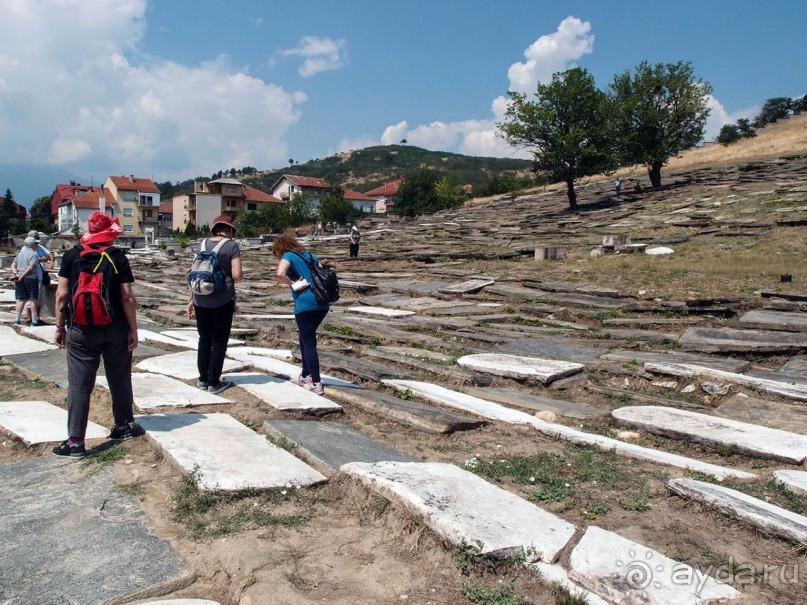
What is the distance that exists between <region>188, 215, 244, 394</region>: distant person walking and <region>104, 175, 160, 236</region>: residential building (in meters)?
74.6

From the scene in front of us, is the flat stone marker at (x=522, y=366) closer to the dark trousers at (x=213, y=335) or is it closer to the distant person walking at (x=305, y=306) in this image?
the distant person walking at (x=305, y=306)

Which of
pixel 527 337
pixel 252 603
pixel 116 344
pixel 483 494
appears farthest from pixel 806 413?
pixel 116 344

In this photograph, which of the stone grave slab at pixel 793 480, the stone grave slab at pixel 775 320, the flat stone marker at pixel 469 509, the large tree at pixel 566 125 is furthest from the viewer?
the large tree at pixel 566 125

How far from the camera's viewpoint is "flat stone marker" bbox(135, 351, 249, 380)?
19.4 feet

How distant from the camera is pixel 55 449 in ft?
12.5

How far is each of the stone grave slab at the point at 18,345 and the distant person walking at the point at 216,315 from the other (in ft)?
10.8

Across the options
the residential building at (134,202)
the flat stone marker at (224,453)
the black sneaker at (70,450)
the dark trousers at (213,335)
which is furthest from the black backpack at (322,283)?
the residential building at (134,202)

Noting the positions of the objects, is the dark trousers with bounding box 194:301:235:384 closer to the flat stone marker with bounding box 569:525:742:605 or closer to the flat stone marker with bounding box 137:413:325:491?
the flat stone marker with bounding box 137:413:325:491

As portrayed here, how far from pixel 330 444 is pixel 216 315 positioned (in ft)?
6.11

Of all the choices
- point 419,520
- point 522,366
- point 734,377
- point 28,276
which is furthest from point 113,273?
point 28,276

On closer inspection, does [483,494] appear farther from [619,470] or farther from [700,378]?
[700,378]

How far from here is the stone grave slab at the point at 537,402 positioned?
5.03m

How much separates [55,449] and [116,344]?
2.42ft

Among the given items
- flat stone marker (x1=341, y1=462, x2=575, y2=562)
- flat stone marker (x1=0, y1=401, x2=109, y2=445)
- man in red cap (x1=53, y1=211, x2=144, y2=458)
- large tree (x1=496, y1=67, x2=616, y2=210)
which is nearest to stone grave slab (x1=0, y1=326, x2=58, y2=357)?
flat stone marker (x1=0, y1=401, x2=109, y2=445)
